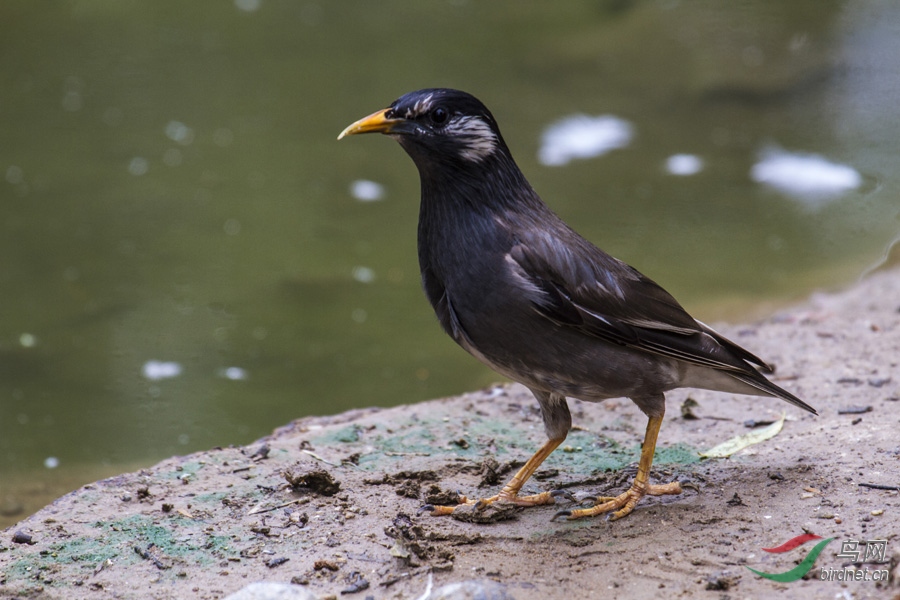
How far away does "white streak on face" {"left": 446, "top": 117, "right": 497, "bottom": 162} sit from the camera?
156 inches

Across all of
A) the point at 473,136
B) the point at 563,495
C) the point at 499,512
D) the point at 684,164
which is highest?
the point at 684,164

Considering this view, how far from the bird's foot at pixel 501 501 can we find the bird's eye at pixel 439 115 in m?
1.56

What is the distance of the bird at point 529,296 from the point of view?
12.6 ft

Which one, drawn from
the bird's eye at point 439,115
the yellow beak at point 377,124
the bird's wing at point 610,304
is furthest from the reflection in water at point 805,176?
the yellow beak at point 377,124

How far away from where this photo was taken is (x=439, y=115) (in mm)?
3947

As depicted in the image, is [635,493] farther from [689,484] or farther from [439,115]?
[439,115]

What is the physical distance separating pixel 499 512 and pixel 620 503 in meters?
0.50

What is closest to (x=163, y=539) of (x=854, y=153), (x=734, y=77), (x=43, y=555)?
(x=43, y=555)

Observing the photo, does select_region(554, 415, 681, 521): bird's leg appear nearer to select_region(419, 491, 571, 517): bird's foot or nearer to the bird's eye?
select_region(419, 491, 571, 517): bird's foot

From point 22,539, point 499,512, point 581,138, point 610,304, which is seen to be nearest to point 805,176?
point 581,138

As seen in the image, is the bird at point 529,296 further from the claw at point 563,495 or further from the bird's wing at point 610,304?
the claw at point 563,495

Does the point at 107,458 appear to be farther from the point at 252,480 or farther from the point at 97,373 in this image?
the point at 252,480

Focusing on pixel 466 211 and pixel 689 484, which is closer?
pixel 466 211

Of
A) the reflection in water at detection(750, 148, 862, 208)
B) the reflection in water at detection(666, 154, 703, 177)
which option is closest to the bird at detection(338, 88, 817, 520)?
the reflection in water at detection(750, 148, 862, 208)
